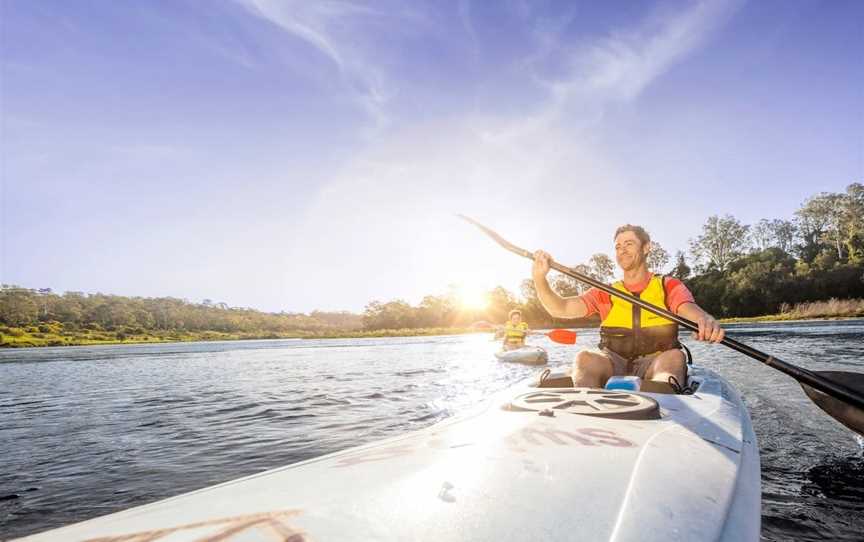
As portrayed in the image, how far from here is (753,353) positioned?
359cm

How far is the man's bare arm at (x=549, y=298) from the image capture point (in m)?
3.94

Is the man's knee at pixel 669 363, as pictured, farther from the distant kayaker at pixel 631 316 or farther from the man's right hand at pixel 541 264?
the man's right hand at pixel 541 264

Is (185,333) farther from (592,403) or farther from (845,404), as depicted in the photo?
(845,404)

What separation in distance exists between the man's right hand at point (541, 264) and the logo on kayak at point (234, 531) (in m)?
3.00

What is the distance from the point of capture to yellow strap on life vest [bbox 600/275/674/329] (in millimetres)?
4059

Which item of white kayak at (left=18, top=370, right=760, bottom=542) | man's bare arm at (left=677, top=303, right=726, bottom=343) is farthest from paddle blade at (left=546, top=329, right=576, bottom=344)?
white kayak at (left=18, top=370, right=760, bottom=542)

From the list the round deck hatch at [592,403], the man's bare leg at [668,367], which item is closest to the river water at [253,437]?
the man's bare leg at [668,367]

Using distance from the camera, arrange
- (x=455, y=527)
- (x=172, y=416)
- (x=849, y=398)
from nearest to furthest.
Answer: (x=455, y=527) < (x=849, y=398) < (x=172, y=416)

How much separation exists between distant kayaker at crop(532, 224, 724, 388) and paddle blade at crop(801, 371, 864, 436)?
38.3 inches

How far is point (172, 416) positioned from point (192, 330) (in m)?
94.8

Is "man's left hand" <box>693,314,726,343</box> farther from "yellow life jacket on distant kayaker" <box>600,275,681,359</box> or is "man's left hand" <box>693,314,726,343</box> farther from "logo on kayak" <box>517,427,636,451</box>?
"logo on kayak" <box>517,427,636,451</box>

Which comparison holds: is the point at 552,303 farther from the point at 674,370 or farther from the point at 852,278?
the point at 852,278

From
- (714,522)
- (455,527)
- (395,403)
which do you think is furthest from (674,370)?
(395,403)

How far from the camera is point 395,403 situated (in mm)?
8055
